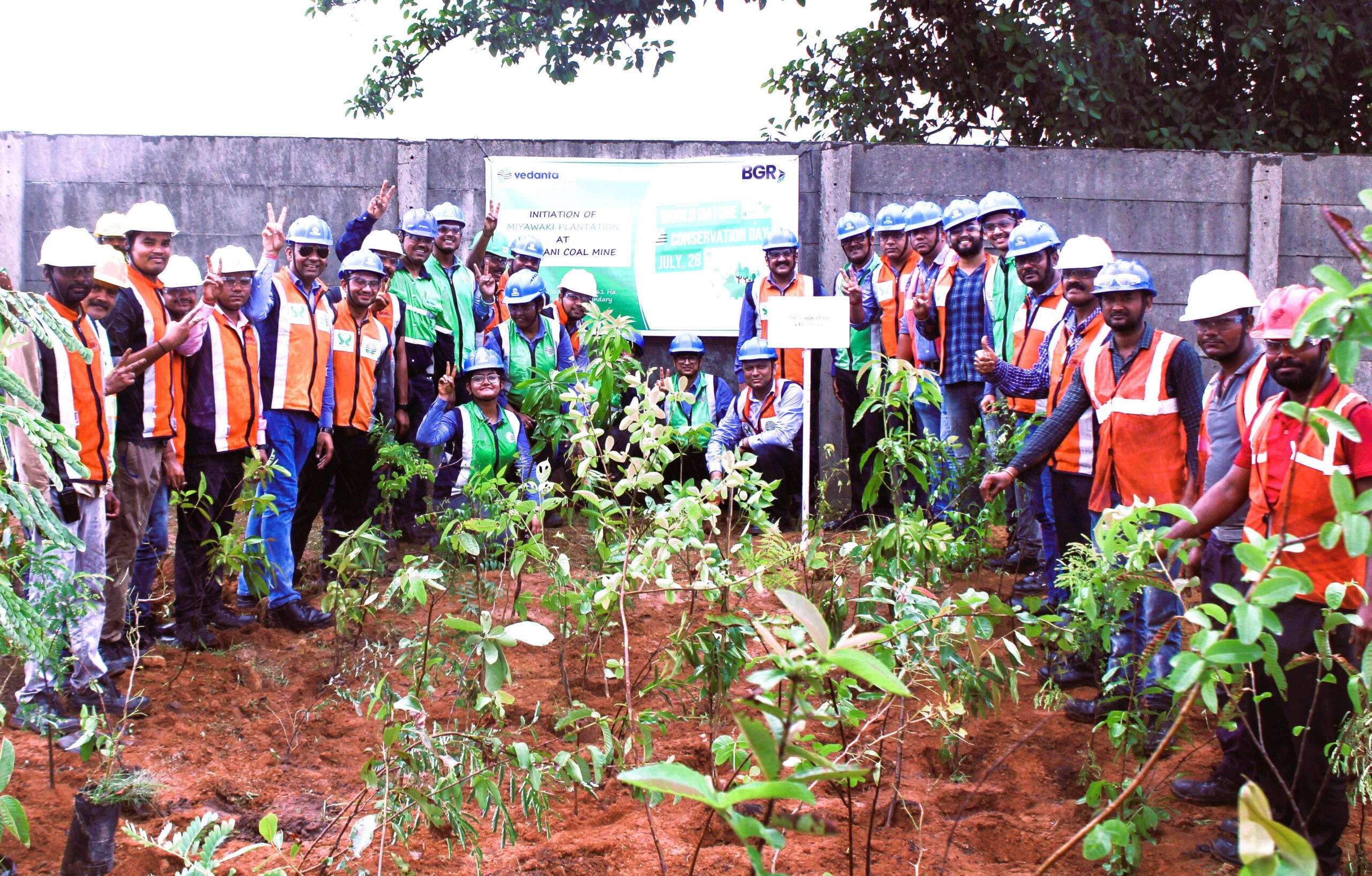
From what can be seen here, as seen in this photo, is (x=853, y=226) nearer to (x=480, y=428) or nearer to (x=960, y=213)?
(x=960, y=213)

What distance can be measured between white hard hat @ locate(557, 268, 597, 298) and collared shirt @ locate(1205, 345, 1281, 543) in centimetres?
441

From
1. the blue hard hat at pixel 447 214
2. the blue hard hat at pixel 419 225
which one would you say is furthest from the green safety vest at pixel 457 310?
the blue hard hat at pixel 447 214

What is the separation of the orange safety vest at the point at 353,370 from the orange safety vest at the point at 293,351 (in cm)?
10

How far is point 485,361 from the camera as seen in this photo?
20.2 feet

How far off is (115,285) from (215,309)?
0.62 metres

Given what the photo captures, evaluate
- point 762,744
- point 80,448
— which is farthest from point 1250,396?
point 80,448

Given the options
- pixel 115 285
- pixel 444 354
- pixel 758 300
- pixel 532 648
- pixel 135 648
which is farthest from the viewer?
pixel 758 300

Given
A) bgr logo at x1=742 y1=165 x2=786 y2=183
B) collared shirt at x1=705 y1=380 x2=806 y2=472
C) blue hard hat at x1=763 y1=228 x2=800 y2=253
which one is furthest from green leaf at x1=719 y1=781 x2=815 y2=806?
bgr logo at x1=742 y1=165 x2=786 y2=183

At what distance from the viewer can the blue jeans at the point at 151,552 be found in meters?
4.97

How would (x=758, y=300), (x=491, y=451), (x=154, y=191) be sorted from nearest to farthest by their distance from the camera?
(x=491, y=451)
(x=758, y=300)
(x=154, y=191)

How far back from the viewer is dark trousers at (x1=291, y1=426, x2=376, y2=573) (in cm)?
562

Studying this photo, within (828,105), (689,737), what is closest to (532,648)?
(689,737)

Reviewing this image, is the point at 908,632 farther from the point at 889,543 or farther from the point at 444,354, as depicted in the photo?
the point at 444,354

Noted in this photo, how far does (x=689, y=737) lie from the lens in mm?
4090
